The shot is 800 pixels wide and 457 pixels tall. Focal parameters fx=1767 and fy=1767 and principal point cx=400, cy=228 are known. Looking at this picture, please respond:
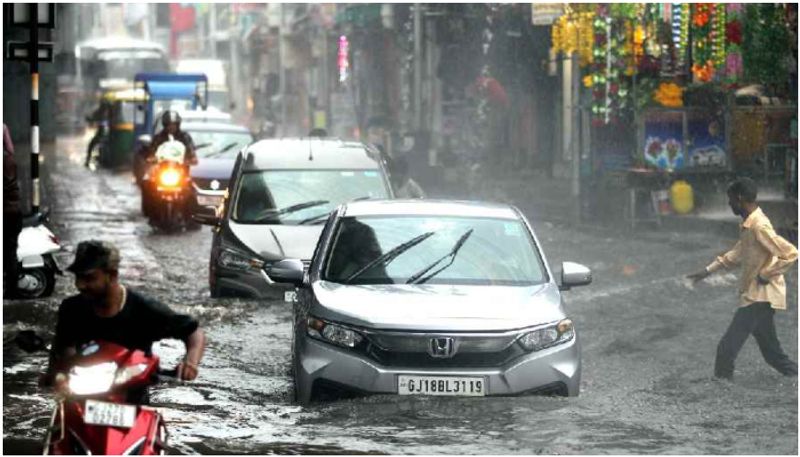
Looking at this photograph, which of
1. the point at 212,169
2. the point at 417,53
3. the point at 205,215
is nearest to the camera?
the point at 205,215

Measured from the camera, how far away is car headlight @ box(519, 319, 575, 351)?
10445 millimetres

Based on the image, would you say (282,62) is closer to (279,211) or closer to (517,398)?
(279,211)

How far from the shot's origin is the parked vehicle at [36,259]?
56.8ft

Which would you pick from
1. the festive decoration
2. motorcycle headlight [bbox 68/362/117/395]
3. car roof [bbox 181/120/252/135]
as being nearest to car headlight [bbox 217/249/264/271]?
motorcycle headlight [bbox 68/362/117/395]

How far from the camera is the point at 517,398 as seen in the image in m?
10.4

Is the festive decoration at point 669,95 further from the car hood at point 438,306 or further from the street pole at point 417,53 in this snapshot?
the car hood at point 438,306

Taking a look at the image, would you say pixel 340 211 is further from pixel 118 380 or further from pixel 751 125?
pixel 751 125

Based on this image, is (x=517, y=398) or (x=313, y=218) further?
(x=313, y=218)

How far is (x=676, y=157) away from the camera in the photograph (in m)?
27.7

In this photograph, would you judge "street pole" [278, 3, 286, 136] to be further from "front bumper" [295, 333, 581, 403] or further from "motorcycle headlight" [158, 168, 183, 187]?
"front bumper" [295, 333, 581, 403]

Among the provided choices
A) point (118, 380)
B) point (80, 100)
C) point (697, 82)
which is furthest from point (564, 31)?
point (80, 100)

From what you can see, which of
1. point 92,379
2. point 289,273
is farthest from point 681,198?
A: point 92,379

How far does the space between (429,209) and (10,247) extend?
20.4 ft

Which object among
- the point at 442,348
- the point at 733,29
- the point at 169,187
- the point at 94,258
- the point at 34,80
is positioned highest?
the point at 733,29
